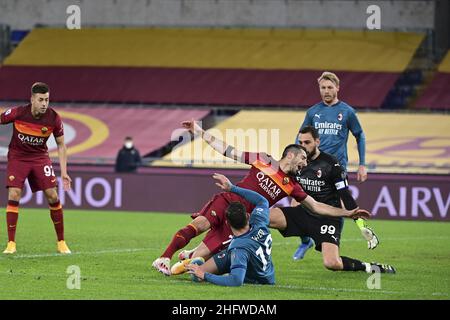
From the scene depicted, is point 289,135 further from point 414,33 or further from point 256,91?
point 414,33

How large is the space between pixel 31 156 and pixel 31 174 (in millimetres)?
227

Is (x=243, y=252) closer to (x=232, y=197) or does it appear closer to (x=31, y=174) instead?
(x=232, y=197)

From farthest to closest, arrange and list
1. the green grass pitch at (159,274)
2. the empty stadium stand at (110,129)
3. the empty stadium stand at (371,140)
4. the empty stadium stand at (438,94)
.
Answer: the empty stadium stand at (438,94)
the empty stadium stand at (110,129)
the empty stadium stand at (371,140)
the green grass pitch at (159,274)

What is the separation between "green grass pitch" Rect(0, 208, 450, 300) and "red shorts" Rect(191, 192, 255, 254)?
481 mm

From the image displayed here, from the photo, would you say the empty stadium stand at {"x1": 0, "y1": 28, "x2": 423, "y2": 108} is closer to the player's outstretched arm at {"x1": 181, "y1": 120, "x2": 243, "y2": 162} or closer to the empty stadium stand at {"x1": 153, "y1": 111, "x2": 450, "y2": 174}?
the empty stadium stand at {"x1": 153, "y1": 111, "x2": 450, "y2": 174}

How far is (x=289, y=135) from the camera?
29.4m

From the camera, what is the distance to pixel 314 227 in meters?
12.7

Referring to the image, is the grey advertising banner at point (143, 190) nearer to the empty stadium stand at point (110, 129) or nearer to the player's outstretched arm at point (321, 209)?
the empty stadium stand at point (110, 129)

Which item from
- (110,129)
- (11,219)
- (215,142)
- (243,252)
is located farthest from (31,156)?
(110,129)

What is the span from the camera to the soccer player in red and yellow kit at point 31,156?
45.5 ft

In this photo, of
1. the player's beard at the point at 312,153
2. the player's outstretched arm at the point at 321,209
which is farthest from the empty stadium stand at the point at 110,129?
the player's outstretched arm at the point at 321,209

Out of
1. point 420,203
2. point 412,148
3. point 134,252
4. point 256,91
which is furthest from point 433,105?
point 134,252

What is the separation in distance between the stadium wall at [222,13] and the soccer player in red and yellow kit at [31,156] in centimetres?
1997

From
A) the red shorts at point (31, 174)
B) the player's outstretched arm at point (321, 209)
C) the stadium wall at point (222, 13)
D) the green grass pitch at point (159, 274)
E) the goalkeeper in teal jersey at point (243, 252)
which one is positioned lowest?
the green grass pitch at point (159, 274)
